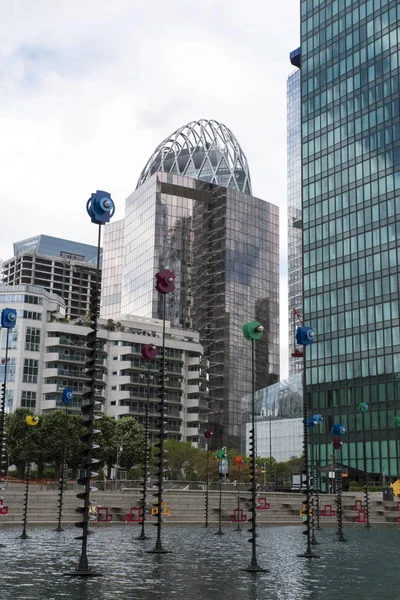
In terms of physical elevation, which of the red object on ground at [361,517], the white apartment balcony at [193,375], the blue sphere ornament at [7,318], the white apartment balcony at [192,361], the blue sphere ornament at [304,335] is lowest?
the red object on ground at [361,517]

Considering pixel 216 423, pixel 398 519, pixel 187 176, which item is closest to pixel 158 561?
pixel 398 519

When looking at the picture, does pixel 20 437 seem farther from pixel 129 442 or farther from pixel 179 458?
pixel 179 458

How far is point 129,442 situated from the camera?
11462cm

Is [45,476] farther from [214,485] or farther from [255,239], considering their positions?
[255,239]

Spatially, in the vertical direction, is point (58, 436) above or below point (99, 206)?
below

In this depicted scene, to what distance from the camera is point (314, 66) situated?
132m

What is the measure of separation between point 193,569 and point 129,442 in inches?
3467

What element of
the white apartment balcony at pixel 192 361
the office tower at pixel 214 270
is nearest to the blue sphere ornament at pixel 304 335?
the white apartment balcony at pixel 192 361

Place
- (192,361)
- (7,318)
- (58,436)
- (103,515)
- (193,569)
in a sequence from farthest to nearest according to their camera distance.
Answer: (192,361)
(58,436)
(103,515)
(7,318)
(193,569)

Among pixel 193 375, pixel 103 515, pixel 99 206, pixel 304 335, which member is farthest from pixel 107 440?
pixel 99 206

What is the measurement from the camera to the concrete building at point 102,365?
140625 millimetres

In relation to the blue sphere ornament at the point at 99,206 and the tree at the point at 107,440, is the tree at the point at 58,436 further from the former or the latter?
the blue sphere ornament at the point at 99,206

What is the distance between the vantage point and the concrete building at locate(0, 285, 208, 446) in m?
141

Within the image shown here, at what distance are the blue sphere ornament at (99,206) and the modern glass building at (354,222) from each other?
8948cm
